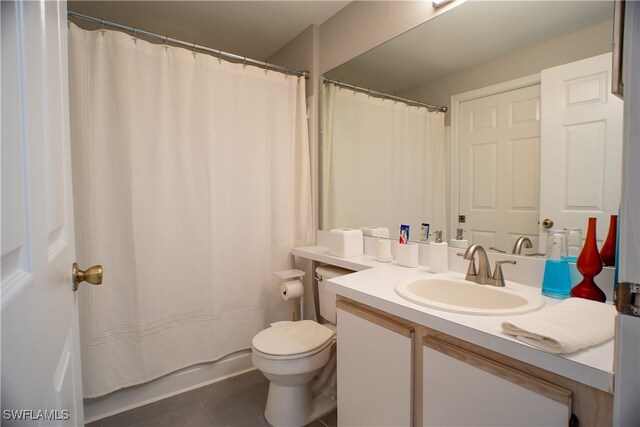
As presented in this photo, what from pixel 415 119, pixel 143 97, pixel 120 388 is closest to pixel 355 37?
pixel 415 119

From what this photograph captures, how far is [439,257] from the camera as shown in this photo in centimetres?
139

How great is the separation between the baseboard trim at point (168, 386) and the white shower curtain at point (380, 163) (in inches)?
44.8

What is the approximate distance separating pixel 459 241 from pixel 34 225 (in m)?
1.50

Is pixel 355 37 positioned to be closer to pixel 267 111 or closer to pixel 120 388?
pixel 267 111

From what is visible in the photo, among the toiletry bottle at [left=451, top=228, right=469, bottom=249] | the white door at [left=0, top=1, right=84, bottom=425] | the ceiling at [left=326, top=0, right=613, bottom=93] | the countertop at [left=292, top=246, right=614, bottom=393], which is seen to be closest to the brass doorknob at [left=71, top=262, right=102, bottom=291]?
the white door at [left=0, top=1, right=84, bottom=425]

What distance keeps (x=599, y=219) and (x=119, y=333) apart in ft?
7.35

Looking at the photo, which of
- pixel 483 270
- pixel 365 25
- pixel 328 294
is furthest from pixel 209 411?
pixel 365 25

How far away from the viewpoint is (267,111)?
212cm

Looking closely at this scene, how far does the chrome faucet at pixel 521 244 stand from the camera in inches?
48.1

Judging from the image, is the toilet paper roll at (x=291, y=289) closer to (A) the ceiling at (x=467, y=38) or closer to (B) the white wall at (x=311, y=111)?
(B) the white wall at (x=311, y=111)

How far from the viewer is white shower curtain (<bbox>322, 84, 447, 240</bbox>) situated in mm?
1644

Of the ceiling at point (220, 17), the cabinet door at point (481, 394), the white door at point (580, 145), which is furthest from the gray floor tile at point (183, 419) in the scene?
the ceiling at point (220, 17)

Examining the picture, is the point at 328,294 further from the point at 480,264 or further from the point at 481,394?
the point at 481,394

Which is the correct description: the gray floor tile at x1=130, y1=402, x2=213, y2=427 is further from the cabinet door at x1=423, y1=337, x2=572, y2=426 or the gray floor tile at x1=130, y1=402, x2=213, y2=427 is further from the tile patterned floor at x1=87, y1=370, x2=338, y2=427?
the cabinet door at x1=423, y1=337, x2=572, y2=426
